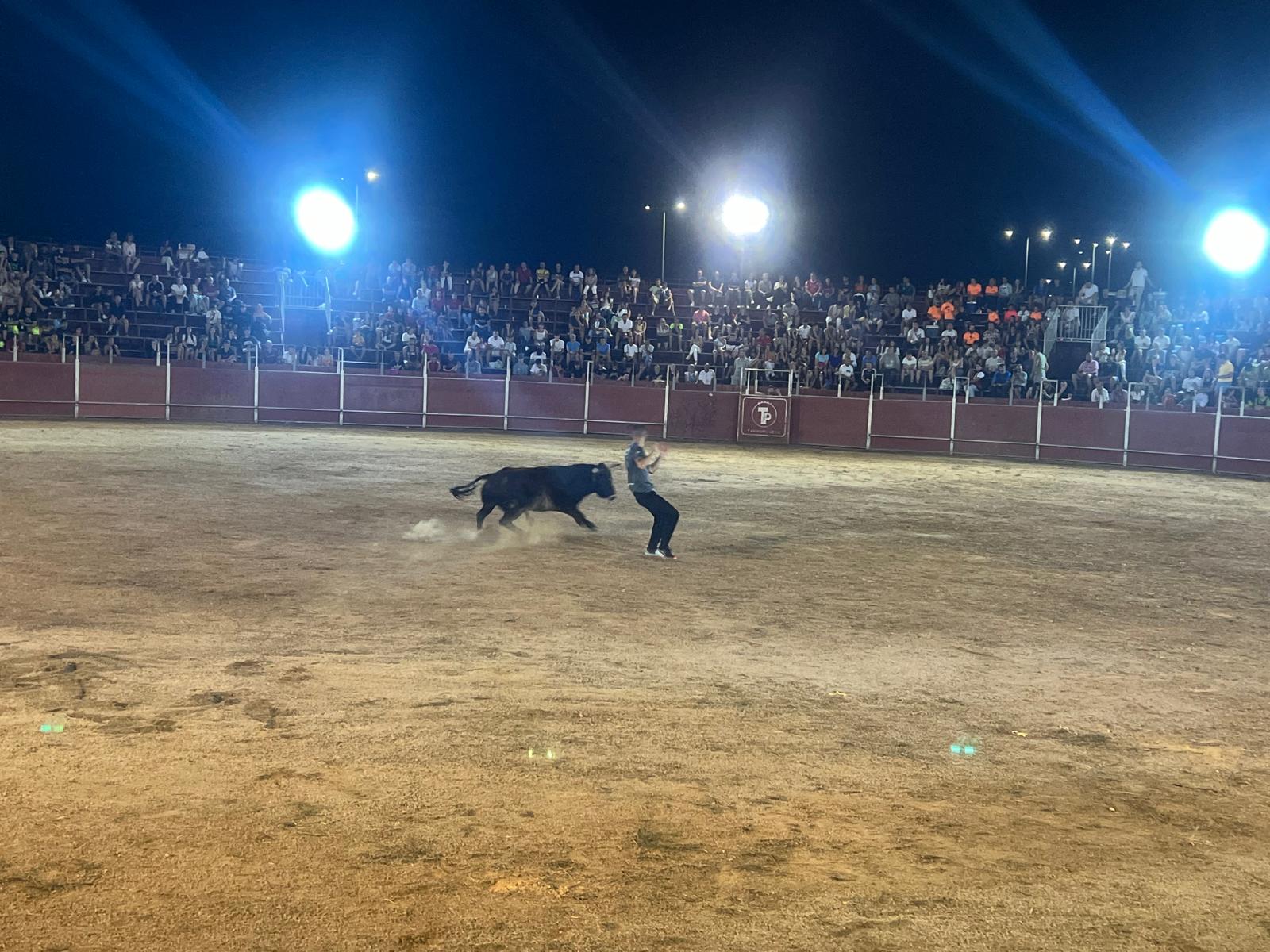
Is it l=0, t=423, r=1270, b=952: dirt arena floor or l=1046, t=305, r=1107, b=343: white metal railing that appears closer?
l=0, t=423, r=1270, b=952: dirt arena floor

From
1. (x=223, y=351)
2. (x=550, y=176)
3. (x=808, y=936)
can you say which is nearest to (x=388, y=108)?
(x=550, y=176)

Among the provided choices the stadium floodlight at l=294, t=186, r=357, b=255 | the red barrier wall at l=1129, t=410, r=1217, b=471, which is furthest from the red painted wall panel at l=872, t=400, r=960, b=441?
the stadium floodlight at l=294, t=186, r=357, b=255

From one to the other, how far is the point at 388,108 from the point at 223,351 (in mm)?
11616

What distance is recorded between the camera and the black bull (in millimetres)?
11062

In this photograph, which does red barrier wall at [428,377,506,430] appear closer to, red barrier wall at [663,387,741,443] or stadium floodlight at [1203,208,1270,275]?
red barrier wall at [663,387,741,443]

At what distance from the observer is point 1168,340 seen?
2733 cm

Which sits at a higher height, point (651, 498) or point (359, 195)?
point (359, 195)

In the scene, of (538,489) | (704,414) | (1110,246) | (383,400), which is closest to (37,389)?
(383,400)

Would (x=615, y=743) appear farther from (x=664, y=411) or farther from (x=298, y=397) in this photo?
(x=298, y=397)

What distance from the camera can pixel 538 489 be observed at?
1111 centimetres

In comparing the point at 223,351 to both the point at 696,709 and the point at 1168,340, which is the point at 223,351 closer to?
the point at 1168,340

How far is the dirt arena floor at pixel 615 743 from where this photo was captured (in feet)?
11.3

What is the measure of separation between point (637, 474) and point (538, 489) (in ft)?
4.26

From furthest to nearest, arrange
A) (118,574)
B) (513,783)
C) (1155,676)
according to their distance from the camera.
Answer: (118,574), (1155,676), (513,783)
